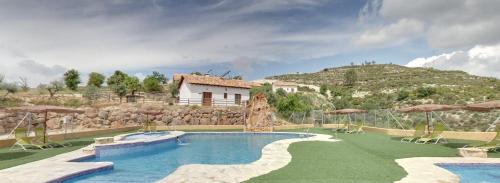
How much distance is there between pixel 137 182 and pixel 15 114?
22.6 metres

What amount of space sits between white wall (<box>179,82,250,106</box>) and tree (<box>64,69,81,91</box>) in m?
20.2

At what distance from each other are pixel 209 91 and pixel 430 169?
3150 cm

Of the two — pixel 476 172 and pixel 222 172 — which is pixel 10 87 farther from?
pixel 476 172

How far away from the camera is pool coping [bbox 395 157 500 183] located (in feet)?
24.5

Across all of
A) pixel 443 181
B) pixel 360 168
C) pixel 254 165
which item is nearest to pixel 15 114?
pixel 254 165

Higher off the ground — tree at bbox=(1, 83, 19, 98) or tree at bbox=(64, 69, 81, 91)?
tree at bbox=(64, 69, 81, 91)

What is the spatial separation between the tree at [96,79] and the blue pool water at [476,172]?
2130 inches

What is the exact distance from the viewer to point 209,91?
3888cm

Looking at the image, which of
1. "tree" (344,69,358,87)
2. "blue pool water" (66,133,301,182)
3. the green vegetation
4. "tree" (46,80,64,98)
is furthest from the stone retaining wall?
"tree" (344,69,358,87)

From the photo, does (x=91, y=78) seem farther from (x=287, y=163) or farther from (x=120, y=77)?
(x=287, y=163)

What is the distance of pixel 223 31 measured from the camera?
97.2ft

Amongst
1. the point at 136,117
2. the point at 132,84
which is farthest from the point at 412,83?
the point at 136,117

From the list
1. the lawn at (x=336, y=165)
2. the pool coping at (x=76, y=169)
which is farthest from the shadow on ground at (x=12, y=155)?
the pool coping at (x=76, y=169)

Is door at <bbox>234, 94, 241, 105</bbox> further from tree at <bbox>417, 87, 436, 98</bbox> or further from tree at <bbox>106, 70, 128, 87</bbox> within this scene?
tree at <bbox>417, 87, 436, 98</bbox>
